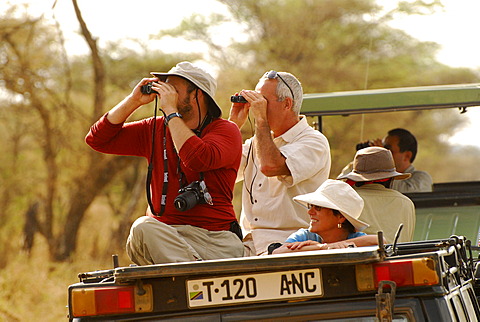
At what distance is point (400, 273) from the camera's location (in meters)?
3.40

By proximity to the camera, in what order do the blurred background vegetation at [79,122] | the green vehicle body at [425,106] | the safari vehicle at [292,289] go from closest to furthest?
1. the safari vehicle at [292,289]
2. the green vehicle body at [425,106]
3. the blurred background vegetation at [79,122]

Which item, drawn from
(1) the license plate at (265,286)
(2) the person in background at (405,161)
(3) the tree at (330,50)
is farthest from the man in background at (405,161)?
(3) the tree at (330,50)

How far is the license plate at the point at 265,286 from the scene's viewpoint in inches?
137

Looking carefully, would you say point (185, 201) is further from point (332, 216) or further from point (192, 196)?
point (332, 216)

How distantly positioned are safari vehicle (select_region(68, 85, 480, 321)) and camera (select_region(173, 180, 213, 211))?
593 millimetres

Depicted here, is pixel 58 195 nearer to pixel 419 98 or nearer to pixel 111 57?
pixel 111 57

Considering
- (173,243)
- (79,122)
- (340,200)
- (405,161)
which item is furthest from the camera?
(79,122)

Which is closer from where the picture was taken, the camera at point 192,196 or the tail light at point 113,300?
the tail light at point 113,300

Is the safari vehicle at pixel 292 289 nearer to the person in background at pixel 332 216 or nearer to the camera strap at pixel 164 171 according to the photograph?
the person in background at pixel 332 216

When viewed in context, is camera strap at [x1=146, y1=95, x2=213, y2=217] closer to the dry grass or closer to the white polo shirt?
the white polo shirt

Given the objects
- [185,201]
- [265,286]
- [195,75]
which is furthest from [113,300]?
[195,75]

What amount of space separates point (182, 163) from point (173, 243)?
433 millimetres

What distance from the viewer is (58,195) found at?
1670cm

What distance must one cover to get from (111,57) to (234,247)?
16058 mm
